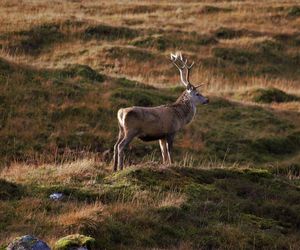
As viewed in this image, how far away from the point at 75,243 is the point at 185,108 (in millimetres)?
7500

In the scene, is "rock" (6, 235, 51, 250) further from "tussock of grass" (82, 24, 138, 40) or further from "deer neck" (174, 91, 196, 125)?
"tussock of grass" (82, 24, 138, 40)

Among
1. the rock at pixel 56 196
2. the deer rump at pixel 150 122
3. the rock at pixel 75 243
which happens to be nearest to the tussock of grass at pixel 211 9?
the deer rump at pixel 150 122

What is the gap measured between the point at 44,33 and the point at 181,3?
48.3 feet

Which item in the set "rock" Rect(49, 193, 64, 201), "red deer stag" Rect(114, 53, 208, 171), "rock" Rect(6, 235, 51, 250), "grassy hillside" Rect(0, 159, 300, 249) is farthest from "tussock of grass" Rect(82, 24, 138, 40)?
"rock" Rect(6, 235, 51, 250)

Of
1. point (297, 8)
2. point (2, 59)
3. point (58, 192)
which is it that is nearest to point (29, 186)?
point (58, 192)

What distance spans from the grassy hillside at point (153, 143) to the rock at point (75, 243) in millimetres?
663

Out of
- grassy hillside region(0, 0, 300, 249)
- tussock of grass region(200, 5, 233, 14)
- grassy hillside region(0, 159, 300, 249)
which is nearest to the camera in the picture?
grassy hillside region(0, 159, 300, 249)

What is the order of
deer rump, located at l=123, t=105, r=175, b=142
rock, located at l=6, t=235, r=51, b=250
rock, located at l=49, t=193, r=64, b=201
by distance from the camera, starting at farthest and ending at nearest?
deer rump, located at l=123, t=105, r=175, b=142
rock, located at l=49, t=193, r=64, b=201
rock, located at l=6, t=235, r=51, b=250

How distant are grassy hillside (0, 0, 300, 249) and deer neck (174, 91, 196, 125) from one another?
4.98 ft

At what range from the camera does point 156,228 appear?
1180 cm

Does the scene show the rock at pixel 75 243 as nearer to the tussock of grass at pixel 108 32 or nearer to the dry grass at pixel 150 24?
the dry grass at pixel 150 24

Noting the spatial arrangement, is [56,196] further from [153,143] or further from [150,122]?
[153,143]

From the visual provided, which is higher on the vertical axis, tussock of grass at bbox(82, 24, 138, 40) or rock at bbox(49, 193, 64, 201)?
rock at bbox(49, 193, 64, 201)

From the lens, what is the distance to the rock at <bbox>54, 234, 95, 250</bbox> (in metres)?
9.92
